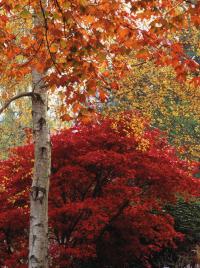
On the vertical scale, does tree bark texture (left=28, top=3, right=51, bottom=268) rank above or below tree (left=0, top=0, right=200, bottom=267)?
below

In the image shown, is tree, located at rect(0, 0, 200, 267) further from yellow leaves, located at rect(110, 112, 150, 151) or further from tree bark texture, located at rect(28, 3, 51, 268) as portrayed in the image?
yellow leaves, located at rect(110, 112, 150, 151)

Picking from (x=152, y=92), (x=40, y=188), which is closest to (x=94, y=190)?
(x=152, y=92)

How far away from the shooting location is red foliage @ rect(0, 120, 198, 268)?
29.6 ft

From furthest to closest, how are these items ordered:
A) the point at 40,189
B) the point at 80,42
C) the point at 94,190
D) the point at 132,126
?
the point at 94,190
the point at 132,126
the point at 40,189
the point at 80,42

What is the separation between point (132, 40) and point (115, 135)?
157 inches

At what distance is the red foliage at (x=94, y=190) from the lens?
29.6 ft

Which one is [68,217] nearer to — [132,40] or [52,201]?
[52,201]

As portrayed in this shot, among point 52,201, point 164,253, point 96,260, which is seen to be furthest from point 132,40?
point 164,253

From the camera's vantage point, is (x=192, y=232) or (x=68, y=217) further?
(x=192, y=232)

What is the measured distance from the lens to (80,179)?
956 cm

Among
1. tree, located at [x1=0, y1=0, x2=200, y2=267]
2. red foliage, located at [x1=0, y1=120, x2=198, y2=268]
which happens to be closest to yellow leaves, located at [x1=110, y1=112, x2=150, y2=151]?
red foliage, located at [x1=0, y1=120, x2=198, y2=268]

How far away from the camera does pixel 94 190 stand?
9.93 m

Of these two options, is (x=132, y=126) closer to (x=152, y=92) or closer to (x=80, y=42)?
(x=152, y=92)

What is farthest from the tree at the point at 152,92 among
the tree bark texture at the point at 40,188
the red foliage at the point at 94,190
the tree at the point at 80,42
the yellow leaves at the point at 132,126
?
the tree at the point at 80,42
